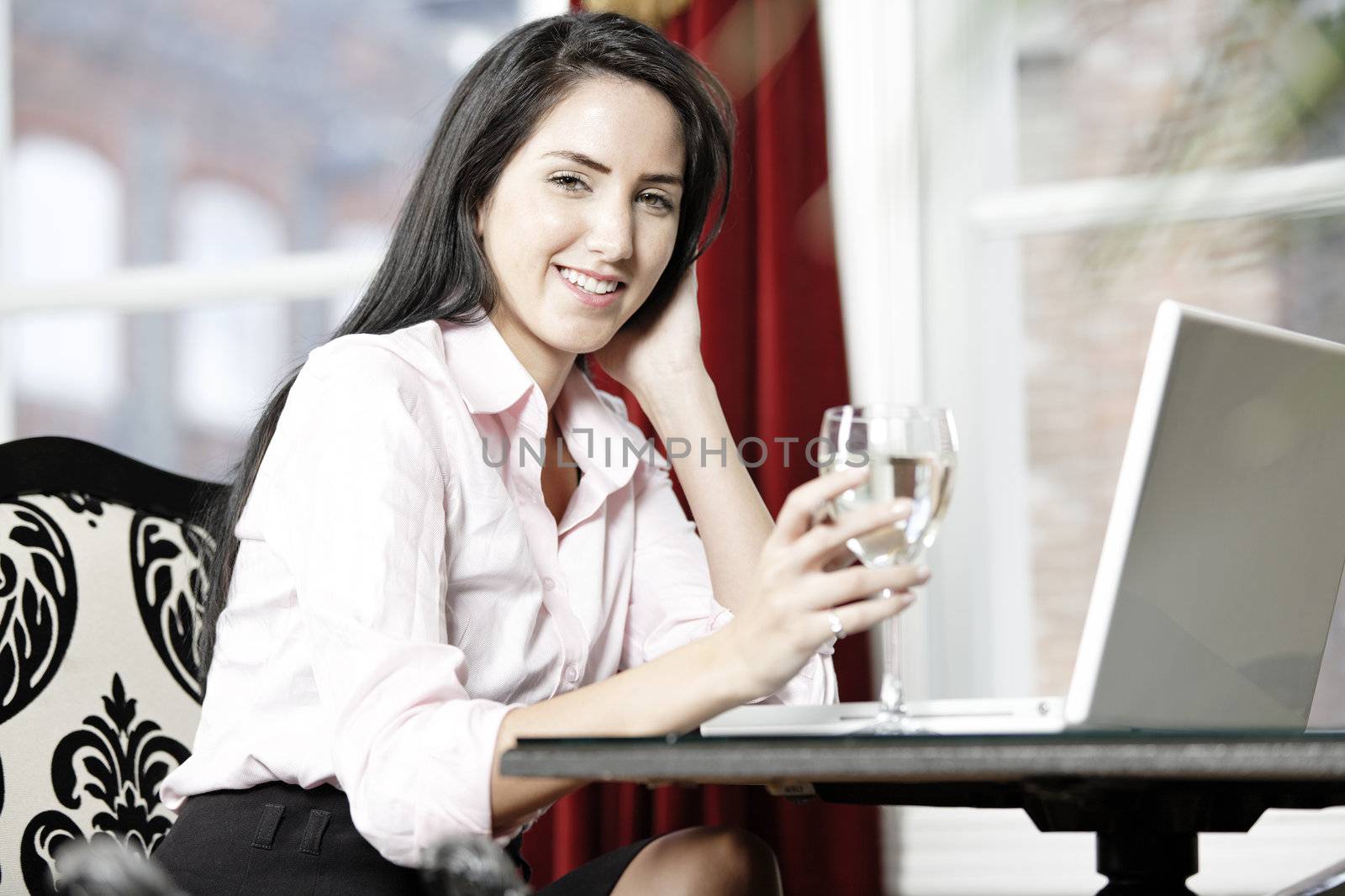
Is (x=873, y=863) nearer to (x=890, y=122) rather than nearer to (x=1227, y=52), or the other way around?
(x=890, y=122)

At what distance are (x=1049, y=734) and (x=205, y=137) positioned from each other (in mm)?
2986

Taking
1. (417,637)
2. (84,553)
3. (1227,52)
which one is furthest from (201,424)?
(1227,52)

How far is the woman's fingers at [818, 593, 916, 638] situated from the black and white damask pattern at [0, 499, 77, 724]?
3.79 ft

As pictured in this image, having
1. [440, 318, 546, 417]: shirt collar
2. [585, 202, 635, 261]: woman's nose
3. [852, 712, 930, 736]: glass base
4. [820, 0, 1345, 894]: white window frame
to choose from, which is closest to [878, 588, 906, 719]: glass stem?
[852, 712, 930, 736]: glass base

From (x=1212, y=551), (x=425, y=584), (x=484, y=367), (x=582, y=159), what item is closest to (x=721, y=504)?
(x=484, y=367)

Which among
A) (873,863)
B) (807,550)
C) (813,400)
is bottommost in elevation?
(873,863)

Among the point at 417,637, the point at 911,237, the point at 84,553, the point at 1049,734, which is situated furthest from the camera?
the point at 911,237

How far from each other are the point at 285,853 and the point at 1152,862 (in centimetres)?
80

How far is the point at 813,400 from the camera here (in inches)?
98.7

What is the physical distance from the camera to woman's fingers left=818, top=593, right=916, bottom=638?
87 centimetres

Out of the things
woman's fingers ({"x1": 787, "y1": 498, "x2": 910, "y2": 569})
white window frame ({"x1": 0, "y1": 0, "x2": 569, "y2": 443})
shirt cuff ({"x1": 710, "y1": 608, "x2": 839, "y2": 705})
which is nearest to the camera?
woman's fingers ({"x1": 787, "y1": 498, "x2": 910, "y2": 569})

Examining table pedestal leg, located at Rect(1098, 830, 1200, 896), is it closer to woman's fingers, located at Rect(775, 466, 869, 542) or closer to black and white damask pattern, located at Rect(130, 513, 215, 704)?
woman's fingers, located at Rect(775, 466, 869, 542)

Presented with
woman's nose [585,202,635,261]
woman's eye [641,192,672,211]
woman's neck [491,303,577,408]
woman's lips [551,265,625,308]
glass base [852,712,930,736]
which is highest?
→ woman's eye [641,192,672,211]

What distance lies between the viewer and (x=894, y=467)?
87cm
